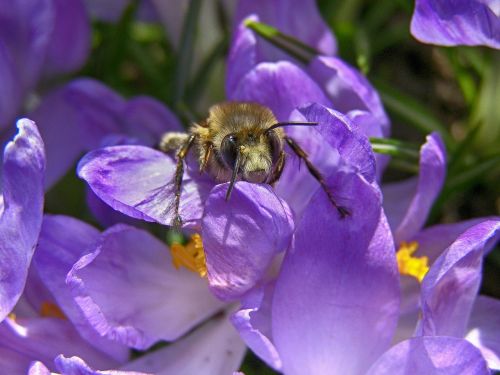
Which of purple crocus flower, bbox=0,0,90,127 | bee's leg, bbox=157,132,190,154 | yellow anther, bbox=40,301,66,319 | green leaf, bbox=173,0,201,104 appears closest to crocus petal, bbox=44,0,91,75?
purple crocus flower, bbox=0,0,90,127

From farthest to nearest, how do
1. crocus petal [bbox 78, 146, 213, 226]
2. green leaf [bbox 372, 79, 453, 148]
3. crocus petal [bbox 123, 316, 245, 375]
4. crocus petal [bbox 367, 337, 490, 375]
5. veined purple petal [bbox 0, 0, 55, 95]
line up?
green leaf [bbox 372, 79, 453, 148] → veined purple petal [bbox 0, 0, 55, 95] → crocus petal [bbox 123, 316, 245, 375] → crocus petal [bbox 78, 146, 213, 226] → crocus petal [bbox 367, 337, 490, 375]

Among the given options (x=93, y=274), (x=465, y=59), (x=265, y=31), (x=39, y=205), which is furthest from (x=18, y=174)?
(x=465, y=59)

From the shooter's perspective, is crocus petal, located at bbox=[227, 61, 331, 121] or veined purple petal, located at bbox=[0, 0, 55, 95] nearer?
crocus petal, located at bbox=[227, 61, 331, 121]

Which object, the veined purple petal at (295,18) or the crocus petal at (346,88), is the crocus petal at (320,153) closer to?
the crocus petal at (346,88)

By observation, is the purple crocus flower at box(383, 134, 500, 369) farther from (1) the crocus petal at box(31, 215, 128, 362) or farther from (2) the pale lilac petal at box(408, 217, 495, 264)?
(1) the crocus petal at box(31, 215, 128, 362)

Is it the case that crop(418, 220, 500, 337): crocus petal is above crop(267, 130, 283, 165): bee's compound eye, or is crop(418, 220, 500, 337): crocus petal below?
below

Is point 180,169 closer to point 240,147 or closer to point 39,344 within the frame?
point 240,147
